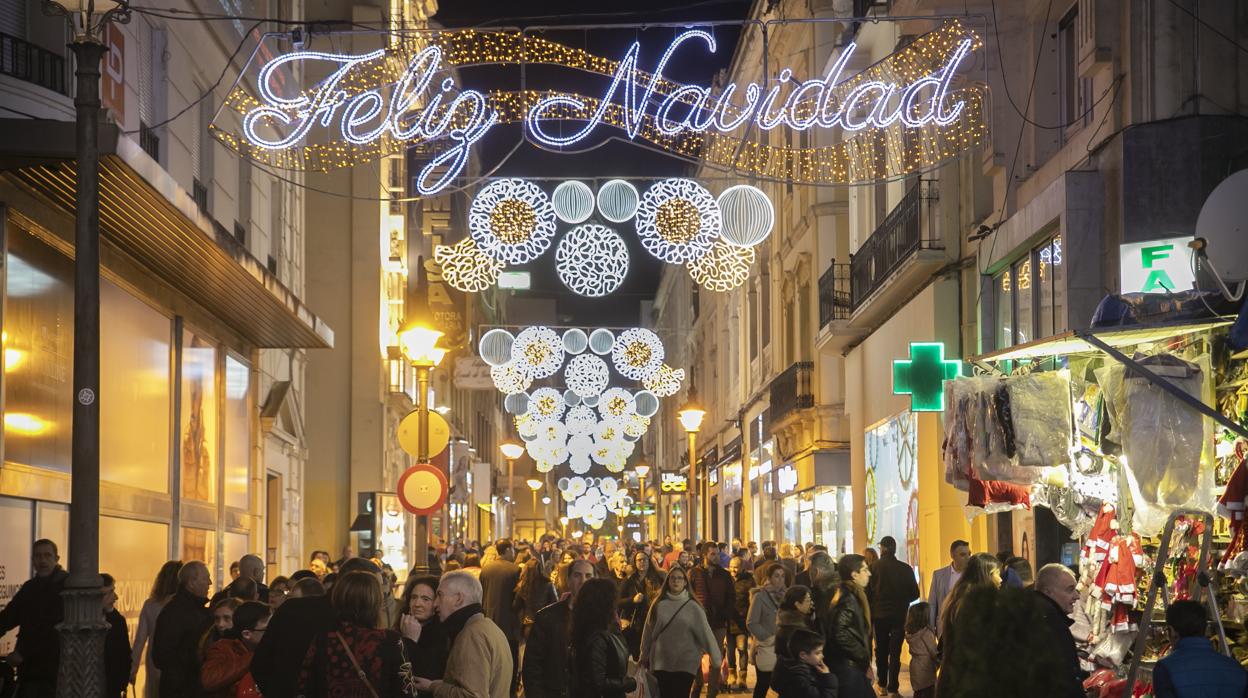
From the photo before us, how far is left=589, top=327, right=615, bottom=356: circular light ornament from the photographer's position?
44.2m

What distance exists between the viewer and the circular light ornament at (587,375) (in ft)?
132

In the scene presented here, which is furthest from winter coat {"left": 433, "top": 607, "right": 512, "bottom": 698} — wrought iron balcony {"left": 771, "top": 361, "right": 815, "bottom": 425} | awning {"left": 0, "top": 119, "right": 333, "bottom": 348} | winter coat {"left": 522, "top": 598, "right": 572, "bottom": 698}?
wrought iron balcony {"left": 771, "top": 361, "right": 815, "bottom": 425}

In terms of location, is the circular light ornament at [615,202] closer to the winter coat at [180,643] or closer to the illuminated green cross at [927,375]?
the illuminated green cross at [927,375]

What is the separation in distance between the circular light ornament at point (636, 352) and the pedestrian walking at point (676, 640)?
24.0 metres

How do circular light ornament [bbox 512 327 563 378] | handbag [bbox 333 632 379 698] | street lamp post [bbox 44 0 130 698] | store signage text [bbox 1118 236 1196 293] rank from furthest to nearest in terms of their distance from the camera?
circular light ornament [bbox 512 327 563 378]
store signage text [bbox 1118 236 1196 293]
street lamp post [bbox 44 0 130 698]
handbag [bbox 333 632 379 698]

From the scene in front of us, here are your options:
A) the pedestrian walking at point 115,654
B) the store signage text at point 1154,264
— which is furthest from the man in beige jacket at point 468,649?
the store signage text at point 1154,264

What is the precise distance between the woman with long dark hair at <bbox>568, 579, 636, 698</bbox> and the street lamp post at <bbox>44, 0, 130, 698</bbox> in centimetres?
305

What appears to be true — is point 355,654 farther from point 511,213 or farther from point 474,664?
point 511,213

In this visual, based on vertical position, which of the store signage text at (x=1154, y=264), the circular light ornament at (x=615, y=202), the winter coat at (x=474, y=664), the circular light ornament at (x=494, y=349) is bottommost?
the winter coat at (x=474, y=664)

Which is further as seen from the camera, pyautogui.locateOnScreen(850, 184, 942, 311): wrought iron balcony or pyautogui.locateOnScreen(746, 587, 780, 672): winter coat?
pyautogui.locateOnScreen(850, 184, 942, 311): wrought iron balcony

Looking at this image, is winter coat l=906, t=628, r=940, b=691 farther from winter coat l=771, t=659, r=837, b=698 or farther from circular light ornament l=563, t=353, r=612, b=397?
circular light ornament l=563, t=353, r=612, b=397

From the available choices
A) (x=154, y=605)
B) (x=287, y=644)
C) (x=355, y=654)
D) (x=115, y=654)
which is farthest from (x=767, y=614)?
(x=355, y=654)

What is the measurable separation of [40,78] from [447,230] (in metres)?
43.7

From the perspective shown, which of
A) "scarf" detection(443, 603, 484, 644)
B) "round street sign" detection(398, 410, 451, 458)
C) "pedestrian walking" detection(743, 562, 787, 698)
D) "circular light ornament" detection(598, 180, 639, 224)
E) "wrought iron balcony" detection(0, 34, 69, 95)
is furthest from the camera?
"circular light ornament" detection(598, 180, 639, 224)
